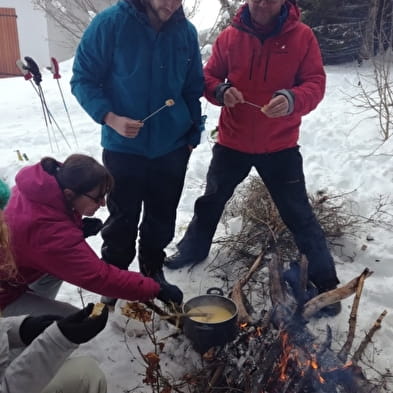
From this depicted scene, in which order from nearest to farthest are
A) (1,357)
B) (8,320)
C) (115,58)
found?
(1,357), (8,320), (115,58)

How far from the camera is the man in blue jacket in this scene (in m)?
2.31

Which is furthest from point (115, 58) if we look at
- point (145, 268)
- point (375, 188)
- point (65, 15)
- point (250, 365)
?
point (65, 15)

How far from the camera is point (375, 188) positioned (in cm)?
434

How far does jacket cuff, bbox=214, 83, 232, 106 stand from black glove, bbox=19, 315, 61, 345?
1.58 metres

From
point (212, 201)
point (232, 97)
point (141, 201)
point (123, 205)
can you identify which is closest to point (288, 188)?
point (212, 201)

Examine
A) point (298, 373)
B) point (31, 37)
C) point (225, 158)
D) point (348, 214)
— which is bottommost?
point (31, 37)

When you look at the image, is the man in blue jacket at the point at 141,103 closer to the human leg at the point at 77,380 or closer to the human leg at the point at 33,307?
the human leg at the point at 33,307

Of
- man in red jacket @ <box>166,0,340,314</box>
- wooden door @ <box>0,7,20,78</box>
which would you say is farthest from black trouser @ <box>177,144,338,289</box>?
wooden door @ <box>0,7,20,78</box>

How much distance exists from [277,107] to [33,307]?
1.72 m

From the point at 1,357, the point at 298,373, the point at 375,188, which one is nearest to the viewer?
the point at 1,357

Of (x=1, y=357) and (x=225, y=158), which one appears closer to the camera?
(x=1, y=357)

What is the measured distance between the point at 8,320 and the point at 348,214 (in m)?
3.03

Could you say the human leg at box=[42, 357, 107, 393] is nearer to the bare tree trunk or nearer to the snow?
the snow

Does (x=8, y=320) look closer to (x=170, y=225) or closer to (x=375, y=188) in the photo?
(x=170, y=225)
